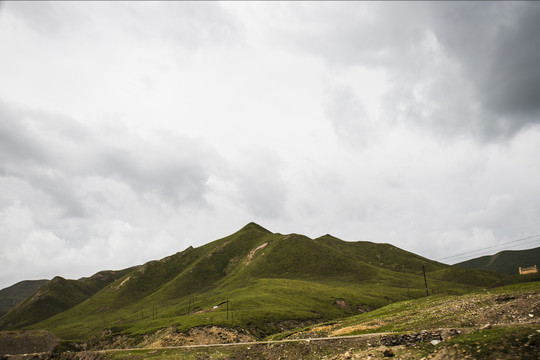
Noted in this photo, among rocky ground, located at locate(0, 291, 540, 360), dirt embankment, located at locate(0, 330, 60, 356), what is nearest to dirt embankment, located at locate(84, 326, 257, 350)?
rocky ground, located at locate(0, 291, 540, 360)

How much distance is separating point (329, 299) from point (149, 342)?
68552 millimetres

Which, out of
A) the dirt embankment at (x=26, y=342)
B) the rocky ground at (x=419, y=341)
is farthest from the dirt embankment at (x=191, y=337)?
the dirt embankment at (x=26, y=342)

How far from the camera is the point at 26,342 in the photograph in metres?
98.4

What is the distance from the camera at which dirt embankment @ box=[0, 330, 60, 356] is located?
311ft

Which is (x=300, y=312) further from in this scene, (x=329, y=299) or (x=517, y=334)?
(x=517, y=334)

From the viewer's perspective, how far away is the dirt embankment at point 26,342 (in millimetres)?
94750

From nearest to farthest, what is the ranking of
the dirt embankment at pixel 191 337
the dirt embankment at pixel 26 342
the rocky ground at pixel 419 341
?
the rocky ground at pixel 419 341, the dirt embankment at pixel 191 337, the dirt embankment at pixel 26 342

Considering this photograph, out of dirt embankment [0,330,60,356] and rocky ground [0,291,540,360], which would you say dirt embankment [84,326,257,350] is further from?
dirt embankment [0,330,60,356]

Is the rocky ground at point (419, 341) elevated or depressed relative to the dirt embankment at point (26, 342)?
elevated

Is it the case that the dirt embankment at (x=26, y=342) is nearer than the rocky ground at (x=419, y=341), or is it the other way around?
the rocky ground at (x=419, y=341)

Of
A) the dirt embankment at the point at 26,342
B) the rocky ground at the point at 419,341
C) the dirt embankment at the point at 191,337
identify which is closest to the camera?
the rocky ground at the point at 419,341

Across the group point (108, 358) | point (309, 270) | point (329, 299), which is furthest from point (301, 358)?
point (309, 270)

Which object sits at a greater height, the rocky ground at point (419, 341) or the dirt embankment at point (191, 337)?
the rocky ground at point (419, 341)

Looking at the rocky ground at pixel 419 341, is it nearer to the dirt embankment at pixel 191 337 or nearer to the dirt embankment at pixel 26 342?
the dirt embankment at pixel 191 337
